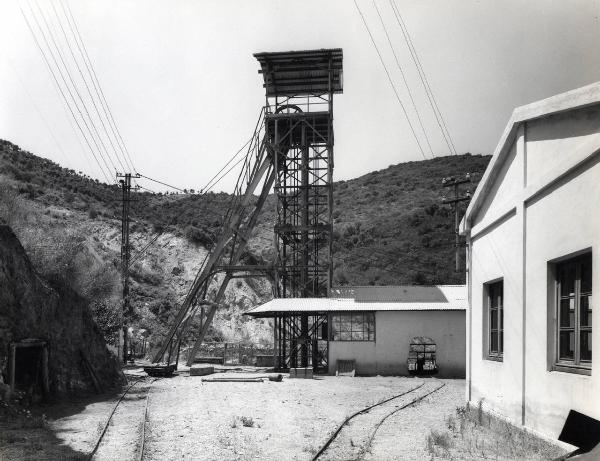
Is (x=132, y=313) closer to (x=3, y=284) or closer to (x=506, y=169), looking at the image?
(x=3, y=284)

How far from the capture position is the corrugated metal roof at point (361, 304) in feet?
104

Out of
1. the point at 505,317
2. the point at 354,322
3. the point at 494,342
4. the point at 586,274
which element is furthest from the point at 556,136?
the point at 354,322

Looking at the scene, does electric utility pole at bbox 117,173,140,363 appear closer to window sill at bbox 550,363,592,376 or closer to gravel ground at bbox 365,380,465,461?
gravel ground at bbox 365,380,465,461

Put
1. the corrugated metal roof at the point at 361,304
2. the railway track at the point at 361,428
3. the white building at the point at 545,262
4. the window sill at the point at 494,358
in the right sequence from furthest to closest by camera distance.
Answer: the corrugated metal roof at the point at 361,304
the window sill at the point at 494,358
the railway track at the point at 361,428
the white building at the point at 545,262

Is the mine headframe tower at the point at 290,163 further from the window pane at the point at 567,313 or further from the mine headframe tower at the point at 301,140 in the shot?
the window pane at the point at 567,313

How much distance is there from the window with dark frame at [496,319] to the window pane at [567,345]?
11.6 ft

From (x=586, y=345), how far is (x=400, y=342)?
74.7ft

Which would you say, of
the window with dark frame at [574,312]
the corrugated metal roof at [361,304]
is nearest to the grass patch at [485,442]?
the window with dark frame at [574,312]

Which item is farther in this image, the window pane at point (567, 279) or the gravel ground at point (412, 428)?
the gravel ground at point (412, 428)

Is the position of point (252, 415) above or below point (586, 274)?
below

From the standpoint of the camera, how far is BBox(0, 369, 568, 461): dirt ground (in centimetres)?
1188

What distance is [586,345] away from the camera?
9.10 metres

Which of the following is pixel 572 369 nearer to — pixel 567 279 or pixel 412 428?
pixel 567 279

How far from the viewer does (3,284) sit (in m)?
17.2
